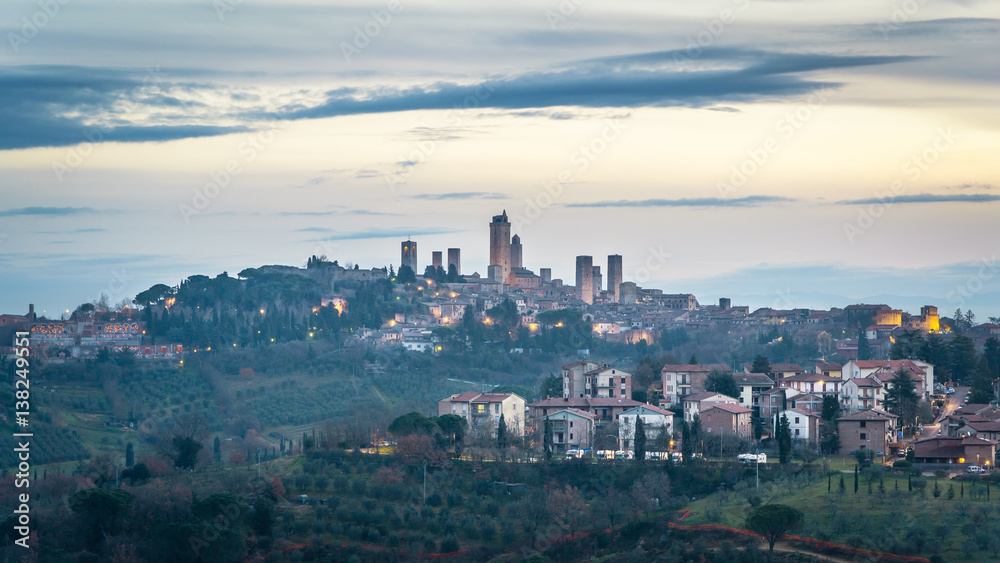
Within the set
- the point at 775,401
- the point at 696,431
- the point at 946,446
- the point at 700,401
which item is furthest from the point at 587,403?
the point at 946,446

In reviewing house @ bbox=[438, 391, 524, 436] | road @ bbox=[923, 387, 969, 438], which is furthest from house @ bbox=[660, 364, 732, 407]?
road @ bbox=[923, 387, 969, 438]

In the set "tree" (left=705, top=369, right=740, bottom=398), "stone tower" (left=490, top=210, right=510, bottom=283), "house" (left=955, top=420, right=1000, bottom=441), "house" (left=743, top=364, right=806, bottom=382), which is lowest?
"house" (left=955, top=420, right=1000, bottom=441)

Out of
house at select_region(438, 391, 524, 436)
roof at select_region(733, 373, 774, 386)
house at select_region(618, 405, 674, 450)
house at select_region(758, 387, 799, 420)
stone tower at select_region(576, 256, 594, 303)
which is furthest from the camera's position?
stone tower at select_region(576, 256, 594, 303)

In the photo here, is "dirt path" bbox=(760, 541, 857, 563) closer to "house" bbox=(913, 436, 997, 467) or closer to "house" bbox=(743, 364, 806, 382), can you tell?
"house" bbox=(913, 436, 997, 467)

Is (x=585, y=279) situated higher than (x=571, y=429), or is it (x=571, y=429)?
(x=585, y=279)

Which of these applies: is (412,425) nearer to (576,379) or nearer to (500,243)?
(576,379)

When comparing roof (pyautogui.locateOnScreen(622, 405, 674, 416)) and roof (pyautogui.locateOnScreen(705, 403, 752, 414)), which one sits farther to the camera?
roof (pyautogui.locateOnScreen(622, 405, 674, 416))

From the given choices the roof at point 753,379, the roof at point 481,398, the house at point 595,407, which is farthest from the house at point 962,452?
the roof at point 481,398

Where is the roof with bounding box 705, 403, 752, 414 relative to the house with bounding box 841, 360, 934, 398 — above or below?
below
